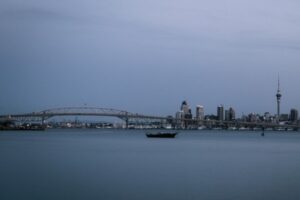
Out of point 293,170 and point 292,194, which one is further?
point 293,170

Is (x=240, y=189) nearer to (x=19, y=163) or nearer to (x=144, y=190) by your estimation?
(x=144, y=190)

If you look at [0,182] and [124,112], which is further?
[124,112]

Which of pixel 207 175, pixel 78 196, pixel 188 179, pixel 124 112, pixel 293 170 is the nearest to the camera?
pixel 78 196

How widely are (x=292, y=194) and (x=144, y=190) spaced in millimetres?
6209

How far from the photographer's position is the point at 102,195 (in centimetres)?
2377

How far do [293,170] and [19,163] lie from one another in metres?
17.5

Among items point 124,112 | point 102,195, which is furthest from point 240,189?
point 124,112

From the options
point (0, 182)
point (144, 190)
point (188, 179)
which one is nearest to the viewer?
point (144, 190)

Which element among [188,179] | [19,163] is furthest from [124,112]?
[188,179]

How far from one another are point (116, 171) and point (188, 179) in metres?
5.64

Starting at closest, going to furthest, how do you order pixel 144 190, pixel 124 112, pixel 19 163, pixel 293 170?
pixel 144 190, pixel 293 170, pixel 19 163, pixel 124 112

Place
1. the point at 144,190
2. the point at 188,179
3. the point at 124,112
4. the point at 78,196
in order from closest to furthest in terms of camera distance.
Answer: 1. the point at 78,196
2. the point at 144,190
3. the point at 188,179
4. the point at 124,112

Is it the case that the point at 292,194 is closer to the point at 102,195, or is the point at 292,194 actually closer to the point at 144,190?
the point at 144,190

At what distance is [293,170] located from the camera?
35469mm
